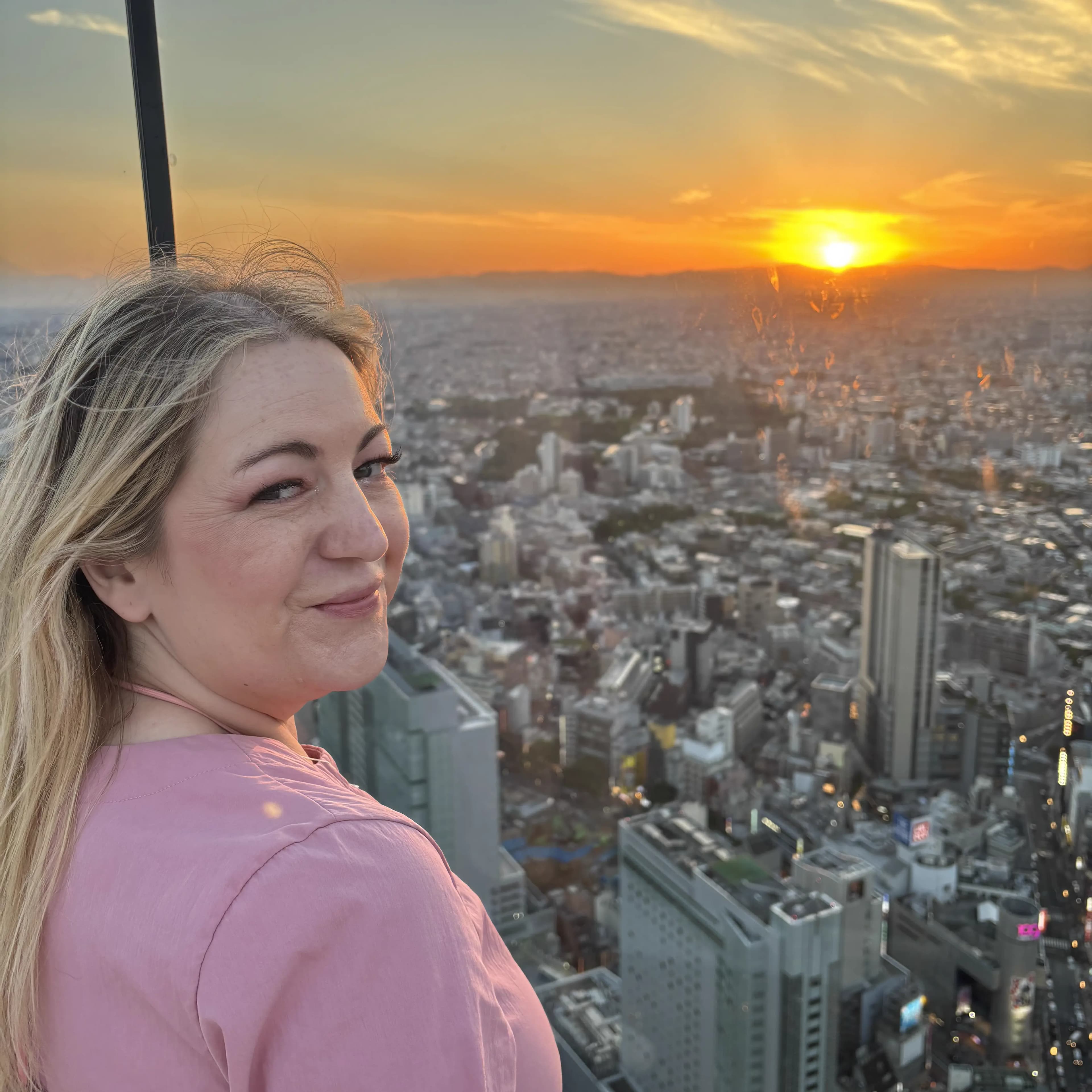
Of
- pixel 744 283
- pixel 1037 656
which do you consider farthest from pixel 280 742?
Result: pixel 1037 656

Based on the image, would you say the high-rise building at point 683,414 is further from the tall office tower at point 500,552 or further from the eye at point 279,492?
the eye at point 279,492

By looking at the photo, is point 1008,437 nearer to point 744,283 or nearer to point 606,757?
point 744,283

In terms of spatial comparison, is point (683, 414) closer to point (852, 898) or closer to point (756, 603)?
point (756, 603)

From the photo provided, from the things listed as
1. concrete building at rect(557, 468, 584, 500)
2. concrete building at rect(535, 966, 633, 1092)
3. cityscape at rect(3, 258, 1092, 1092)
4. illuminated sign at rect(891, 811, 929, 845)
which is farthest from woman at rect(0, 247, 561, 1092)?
concrete building at rect(557, 468, 584, 500)

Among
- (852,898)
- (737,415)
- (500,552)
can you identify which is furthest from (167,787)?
(500,552)

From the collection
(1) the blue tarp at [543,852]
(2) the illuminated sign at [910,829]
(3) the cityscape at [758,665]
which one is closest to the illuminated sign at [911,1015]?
(3) the cityscape at [758,665]

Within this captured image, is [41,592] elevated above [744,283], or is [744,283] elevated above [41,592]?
[744,283]
